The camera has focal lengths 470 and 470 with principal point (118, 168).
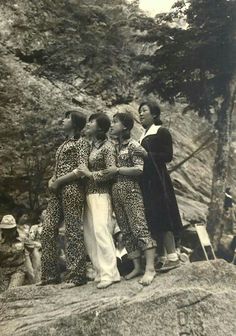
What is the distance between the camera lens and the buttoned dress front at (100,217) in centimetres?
492

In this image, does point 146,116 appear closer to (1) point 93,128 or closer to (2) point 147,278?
(1) point 93,128

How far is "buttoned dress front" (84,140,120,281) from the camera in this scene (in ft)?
16.1

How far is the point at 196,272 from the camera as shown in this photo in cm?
460

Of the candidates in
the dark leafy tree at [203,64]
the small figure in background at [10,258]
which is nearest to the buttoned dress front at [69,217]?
the small figure in background at [10,258]

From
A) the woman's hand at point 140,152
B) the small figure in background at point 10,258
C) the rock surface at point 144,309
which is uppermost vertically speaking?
the woman's hand at point 140,152

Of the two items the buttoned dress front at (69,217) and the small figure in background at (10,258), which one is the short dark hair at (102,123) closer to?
the buttoned dress front at (69,217)

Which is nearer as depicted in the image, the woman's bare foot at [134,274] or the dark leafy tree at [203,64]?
the woman's bare foot at [134,274]

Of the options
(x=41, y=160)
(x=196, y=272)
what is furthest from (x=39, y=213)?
(x=196, y=272)

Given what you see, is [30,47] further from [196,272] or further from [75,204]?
[196,272]

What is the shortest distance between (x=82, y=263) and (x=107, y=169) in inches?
40.8

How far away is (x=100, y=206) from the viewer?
5.09 meters

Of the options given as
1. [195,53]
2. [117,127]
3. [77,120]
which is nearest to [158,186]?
[117,127]

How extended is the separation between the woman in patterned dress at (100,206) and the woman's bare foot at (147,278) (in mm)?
308

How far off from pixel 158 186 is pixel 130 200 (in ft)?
1.25
